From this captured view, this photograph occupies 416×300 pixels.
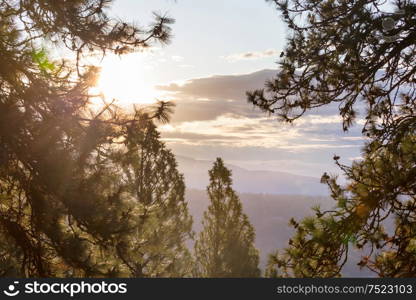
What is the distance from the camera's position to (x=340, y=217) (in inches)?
235

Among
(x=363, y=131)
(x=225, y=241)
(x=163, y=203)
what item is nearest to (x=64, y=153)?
(x=363, y=131)

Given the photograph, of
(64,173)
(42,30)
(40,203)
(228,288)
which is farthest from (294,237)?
(42,30)

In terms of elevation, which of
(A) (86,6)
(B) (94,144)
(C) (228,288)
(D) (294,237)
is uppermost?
(A) (86,6)

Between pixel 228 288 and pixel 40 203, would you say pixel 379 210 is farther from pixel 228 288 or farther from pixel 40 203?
pixel 40 203

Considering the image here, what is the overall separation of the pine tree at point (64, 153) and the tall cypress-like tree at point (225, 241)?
13.3 meters

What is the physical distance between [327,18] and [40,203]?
207 inches

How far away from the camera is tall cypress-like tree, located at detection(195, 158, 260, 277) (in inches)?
820

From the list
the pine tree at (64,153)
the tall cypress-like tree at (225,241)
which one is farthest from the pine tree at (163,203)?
the pine tree at (64,153)

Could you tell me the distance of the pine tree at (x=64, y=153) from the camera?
669 centimetres

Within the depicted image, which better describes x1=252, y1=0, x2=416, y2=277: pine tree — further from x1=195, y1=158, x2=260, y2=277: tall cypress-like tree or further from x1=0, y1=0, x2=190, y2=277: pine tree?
x1=195, y1=158, x2=260, y2=277: tall cypress-like tree

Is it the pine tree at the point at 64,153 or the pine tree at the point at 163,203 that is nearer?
the pine tree at the point at 64,153

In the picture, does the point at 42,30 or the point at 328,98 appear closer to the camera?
the point at 328,98

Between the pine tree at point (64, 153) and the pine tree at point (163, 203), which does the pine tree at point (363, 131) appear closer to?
the pine tree at point (64, 153)

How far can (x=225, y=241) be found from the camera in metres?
21.3
